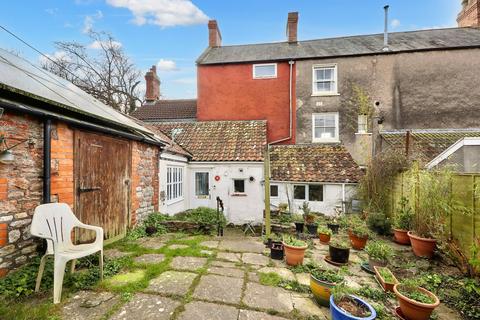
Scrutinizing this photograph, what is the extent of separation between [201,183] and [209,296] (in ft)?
24.2

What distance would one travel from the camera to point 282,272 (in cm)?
433

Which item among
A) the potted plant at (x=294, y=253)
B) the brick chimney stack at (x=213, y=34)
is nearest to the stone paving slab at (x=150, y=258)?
the potted plant at (x=294, y=253)

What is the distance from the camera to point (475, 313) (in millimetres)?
3297

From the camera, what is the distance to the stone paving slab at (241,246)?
5570 mm

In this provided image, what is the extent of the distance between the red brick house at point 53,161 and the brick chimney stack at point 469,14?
21.4 m

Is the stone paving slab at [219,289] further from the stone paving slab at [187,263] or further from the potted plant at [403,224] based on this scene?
the potted plant at [403,224]

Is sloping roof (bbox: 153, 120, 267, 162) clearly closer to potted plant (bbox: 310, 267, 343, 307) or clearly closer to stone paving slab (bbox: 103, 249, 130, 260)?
Result: stone paving slab (bbox: 103, 249, 130, 260)

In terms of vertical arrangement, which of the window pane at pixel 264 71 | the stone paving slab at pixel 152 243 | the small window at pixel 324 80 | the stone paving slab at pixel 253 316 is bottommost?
the stone paving slab at pixel 152 243

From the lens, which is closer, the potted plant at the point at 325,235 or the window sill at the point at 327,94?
the potted plant at the point at 325,235

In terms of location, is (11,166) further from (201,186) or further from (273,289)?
(201,186)

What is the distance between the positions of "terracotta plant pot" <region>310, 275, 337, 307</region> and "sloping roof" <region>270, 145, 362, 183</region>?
24.6 feet

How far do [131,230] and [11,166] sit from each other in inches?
134

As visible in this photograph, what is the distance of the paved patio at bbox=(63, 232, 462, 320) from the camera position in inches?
115

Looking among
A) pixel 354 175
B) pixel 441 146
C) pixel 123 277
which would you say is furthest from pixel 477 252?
pixel 441 146
